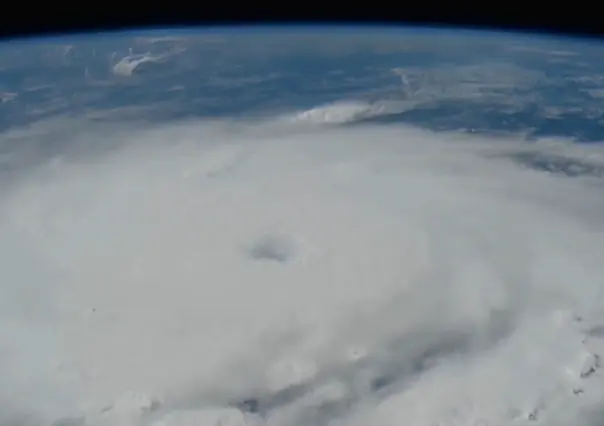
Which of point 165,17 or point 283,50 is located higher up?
point 165,17

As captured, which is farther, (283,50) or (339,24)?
(283,50)

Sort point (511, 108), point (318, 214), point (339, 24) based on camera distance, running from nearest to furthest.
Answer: point (318, 214), point (511, 108), point (339, 24)

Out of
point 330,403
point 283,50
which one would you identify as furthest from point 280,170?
point 283,50

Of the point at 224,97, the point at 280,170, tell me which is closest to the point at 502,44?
the point at 224,97

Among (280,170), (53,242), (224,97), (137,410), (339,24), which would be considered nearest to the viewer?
(137,410)

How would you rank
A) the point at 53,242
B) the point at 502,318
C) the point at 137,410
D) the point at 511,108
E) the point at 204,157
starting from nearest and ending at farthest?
the point at 137,410
the point at 502,318
the point at 53,242
the point at 204,157
the point at 511,108

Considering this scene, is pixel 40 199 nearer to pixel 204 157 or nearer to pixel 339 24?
pixel 204 157

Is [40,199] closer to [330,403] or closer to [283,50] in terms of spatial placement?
Result: [330,403]
